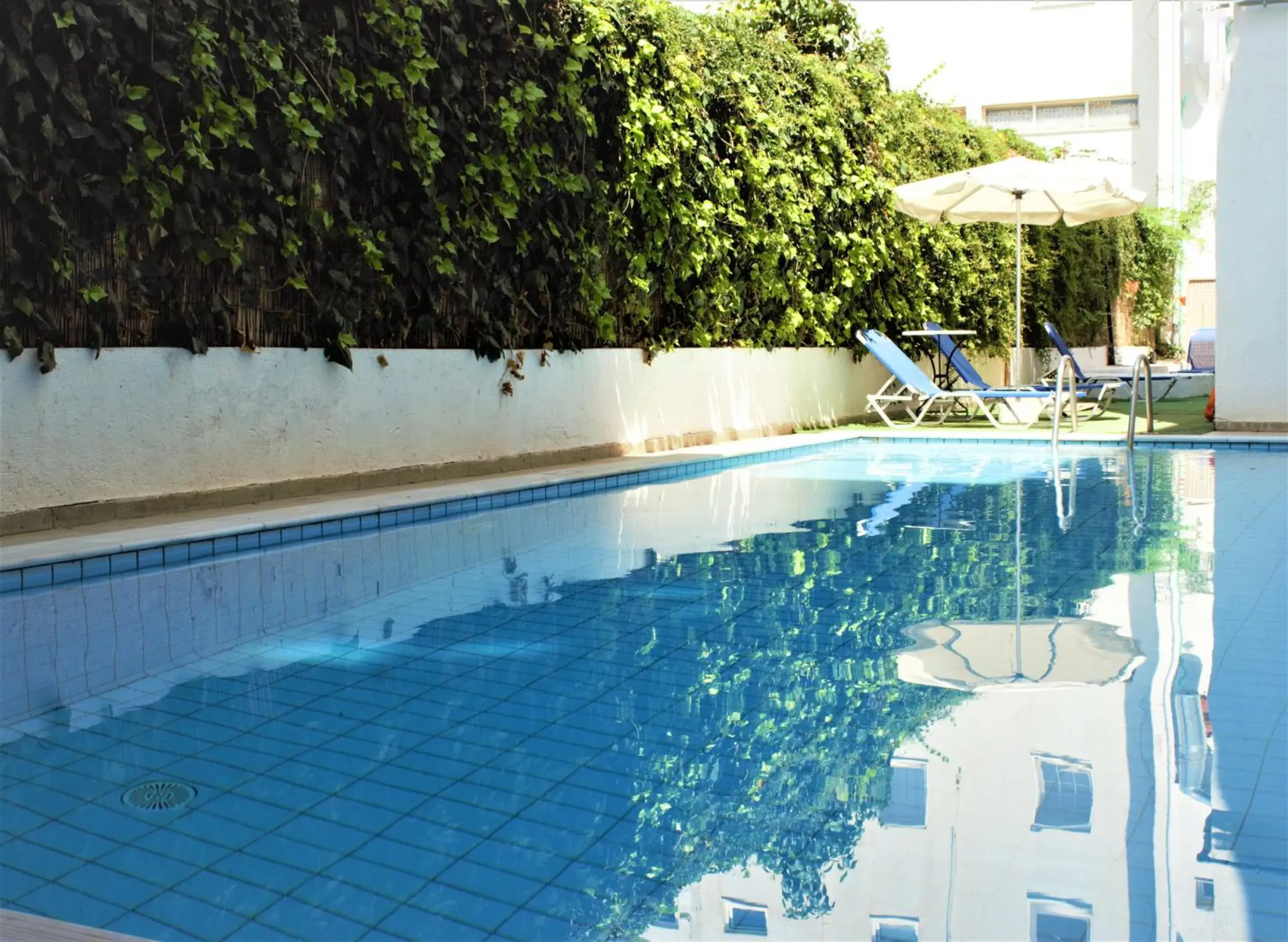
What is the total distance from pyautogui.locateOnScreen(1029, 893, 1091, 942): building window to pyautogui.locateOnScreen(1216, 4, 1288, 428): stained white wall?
952 cm

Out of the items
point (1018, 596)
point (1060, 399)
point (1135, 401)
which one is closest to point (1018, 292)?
point (1060, 399)

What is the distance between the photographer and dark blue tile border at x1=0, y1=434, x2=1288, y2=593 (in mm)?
5145

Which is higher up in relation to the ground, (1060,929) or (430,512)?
(430,512)

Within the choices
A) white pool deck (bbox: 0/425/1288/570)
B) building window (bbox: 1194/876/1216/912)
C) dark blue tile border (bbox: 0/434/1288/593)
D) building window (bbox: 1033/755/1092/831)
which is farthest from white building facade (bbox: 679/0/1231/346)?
building window (bbox: 1194/876/1216/912)

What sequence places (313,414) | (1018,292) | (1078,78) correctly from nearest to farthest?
(313,414) < (1018,292) < (1078,78)

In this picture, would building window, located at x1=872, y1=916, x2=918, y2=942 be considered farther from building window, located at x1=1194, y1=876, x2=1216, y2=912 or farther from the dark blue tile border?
the dark blue tile border

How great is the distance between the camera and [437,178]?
7992 millimetres

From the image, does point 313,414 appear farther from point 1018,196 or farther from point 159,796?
point 1018,196

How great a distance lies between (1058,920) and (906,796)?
623mm

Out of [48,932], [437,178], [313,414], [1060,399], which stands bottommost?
[48,932]

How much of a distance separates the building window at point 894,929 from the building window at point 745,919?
19 cm

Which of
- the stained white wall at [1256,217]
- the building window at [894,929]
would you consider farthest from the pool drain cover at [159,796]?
the stained white wall at [1256,217]

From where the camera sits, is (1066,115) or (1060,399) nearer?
(1060,399)

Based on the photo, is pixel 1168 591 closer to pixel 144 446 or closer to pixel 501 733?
pixel 501 733
